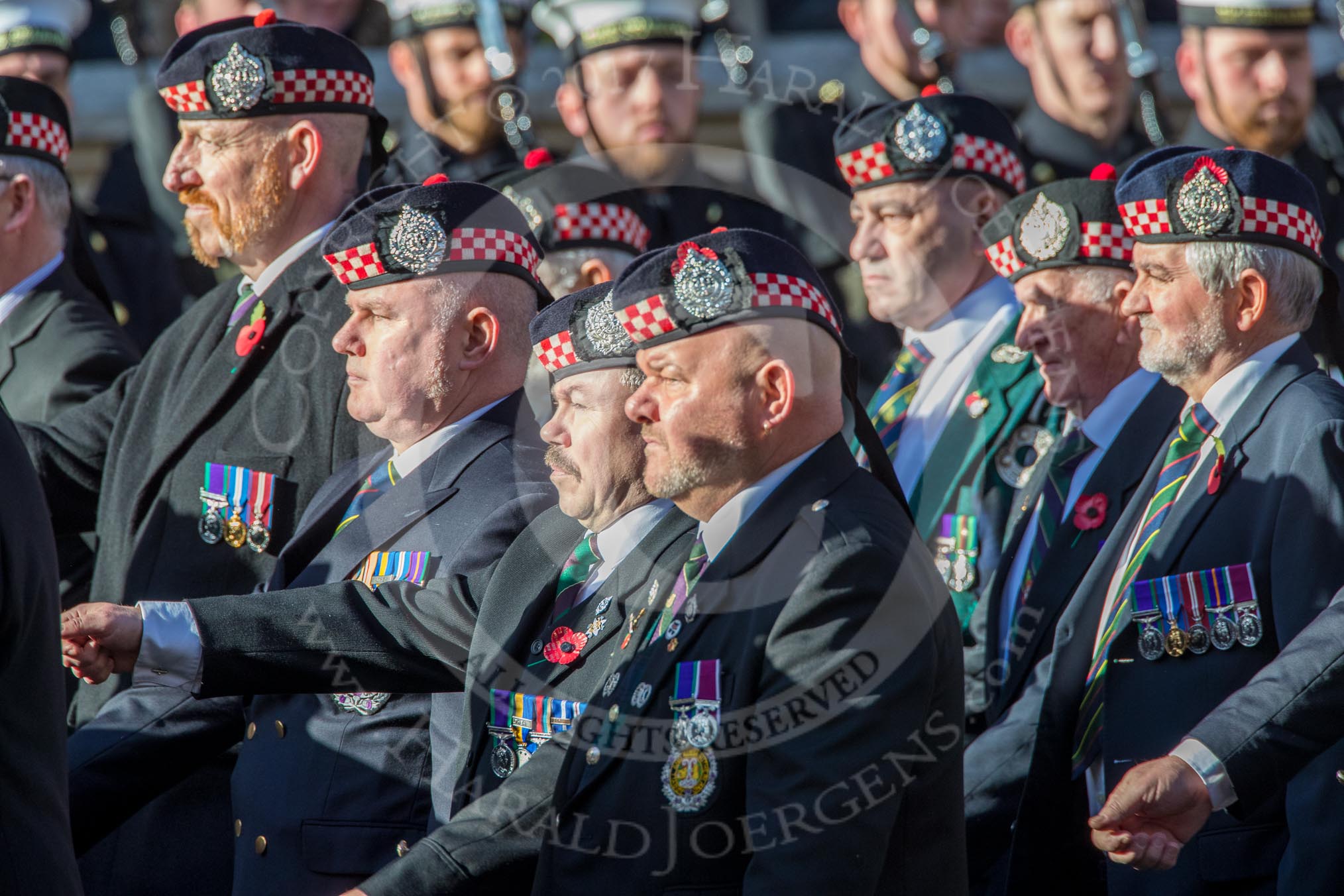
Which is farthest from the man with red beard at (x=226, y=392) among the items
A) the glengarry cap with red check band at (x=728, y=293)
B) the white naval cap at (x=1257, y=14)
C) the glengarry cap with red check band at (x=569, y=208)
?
the white naval cap at (x=1257, y=14)

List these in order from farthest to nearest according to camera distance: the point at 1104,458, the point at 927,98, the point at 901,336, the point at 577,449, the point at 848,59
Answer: the point at 848,59
the point at 901,336
the point at 927,98
the point at 1104,458
the point at 577,449

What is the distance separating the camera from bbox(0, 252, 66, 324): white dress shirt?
552 cm

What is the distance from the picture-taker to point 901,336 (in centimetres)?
667

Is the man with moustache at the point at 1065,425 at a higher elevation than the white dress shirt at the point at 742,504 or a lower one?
lower

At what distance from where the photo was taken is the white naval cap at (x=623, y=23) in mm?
6801

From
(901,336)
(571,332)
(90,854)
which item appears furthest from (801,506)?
(901,336)

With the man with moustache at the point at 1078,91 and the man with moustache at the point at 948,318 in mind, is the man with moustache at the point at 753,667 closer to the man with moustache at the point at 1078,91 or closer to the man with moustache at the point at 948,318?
the man with moustache at the point at 948,318

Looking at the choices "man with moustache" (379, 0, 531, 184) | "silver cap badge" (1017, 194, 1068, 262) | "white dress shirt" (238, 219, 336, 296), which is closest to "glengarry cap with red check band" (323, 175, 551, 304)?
"white dress shirt" (238, 219, 336, 296)

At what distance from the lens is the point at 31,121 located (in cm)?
562

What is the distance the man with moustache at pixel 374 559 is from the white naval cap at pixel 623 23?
101 inches

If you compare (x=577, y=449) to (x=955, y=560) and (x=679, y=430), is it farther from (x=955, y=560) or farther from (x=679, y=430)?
(x=955, y=560)

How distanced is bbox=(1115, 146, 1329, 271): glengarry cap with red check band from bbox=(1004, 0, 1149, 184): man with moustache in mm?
2740

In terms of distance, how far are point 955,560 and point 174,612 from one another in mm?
1980

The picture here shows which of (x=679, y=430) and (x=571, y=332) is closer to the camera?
(x=679, y=430)
